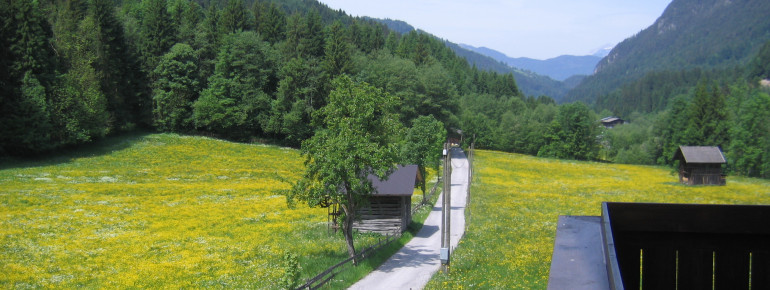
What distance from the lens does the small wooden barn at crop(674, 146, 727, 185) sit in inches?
2566

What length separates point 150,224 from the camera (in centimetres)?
3562

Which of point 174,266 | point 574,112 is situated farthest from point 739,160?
point 174,266

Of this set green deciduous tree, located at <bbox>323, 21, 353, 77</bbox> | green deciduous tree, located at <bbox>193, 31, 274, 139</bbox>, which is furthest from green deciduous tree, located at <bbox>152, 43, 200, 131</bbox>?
green deciduous tree, located at <bbox>323, 21, 353, 77</bbox>

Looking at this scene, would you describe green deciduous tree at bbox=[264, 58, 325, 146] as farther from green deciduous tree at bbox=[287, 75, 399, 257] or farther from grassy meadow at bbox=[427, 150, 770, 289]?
green deciduous tree at bbox=[287, 75, 399, 257]

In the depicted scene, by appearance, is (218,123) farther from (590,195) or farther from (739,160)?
(739,160)

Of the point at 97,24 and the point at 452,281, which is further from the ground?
the point at 97,24

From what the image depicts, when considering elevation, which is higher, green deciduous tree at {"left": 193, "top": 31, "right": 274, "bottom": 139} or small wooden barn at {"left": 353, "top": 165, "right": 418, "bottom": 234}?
green deciduous tree at {"left": 193, "top": 31, "right": 274, "bottom": 139}

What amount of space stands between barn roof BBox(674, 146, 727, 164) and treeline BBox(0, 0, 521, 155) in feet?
119

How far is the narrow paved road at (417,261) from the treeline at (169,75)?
36454 mm

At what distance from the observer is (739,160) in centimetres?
9044

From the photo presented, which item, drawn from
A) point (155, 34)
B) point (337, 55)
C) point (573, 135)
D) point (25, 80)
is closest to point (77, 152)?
point (25, 80)

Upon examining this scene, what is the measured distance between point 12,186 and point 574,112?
4016 inches

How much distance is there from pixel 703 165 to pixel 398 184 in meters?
49.3

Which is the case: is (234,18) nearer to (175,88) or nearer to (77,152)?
(175,88)
